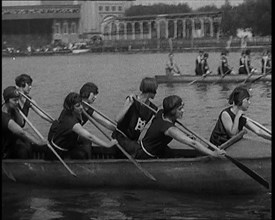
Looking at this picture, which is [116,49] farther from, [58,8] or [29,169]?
[29,169]

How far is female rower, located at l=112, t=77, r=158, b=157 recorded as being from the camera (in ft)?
30.2

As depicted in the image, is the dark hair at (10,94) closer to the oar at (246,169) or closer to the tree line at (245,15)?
the oar at (246,169)

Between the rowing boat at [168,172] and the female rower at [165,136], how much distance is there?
0.73ft

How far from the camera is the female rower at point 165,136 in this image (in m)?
8.49

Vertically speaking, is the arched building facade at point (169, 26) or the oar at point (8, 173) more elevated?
the oar at point (8, 173)

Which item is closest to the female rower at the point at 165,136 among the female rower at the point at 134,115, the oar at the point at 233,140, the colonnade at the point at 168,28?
the oar at the point at 233,140

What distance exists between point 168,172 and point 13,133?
2.16 metres

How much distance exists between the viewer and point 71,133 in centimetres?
934

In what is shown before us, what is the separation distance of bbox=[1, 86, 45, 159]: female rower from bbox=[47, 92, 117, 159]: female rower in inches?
12.9

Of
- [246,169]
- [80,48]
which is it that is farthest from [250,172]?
[80,48]

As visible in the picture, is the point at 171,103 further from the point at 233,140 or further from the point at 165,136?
the point at 233,140

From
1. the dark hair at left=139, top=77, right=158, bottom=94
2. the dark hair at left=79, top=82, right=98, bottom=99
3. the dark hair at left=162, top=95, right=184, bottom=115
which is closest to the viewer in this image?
the dark hair at left=162, top=95, right=184, bottom=115

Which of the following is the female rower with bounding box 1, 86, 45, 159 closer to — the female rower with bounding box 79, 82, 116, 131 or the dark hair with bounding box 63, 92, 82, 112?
the dark hair with bounding box 63, 92, 82, 112

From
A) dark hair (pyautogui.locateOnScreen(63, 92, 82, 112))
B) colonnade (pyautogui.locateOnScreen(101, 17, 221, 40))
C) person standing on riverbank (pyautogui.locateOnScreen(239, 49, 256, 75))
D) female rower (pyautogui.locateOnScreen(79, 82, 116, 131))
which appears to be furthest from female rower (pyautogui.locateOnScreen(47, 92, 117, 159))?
colonnade (pyautogui.locateOnScreen(101, 17, 221, 40))
